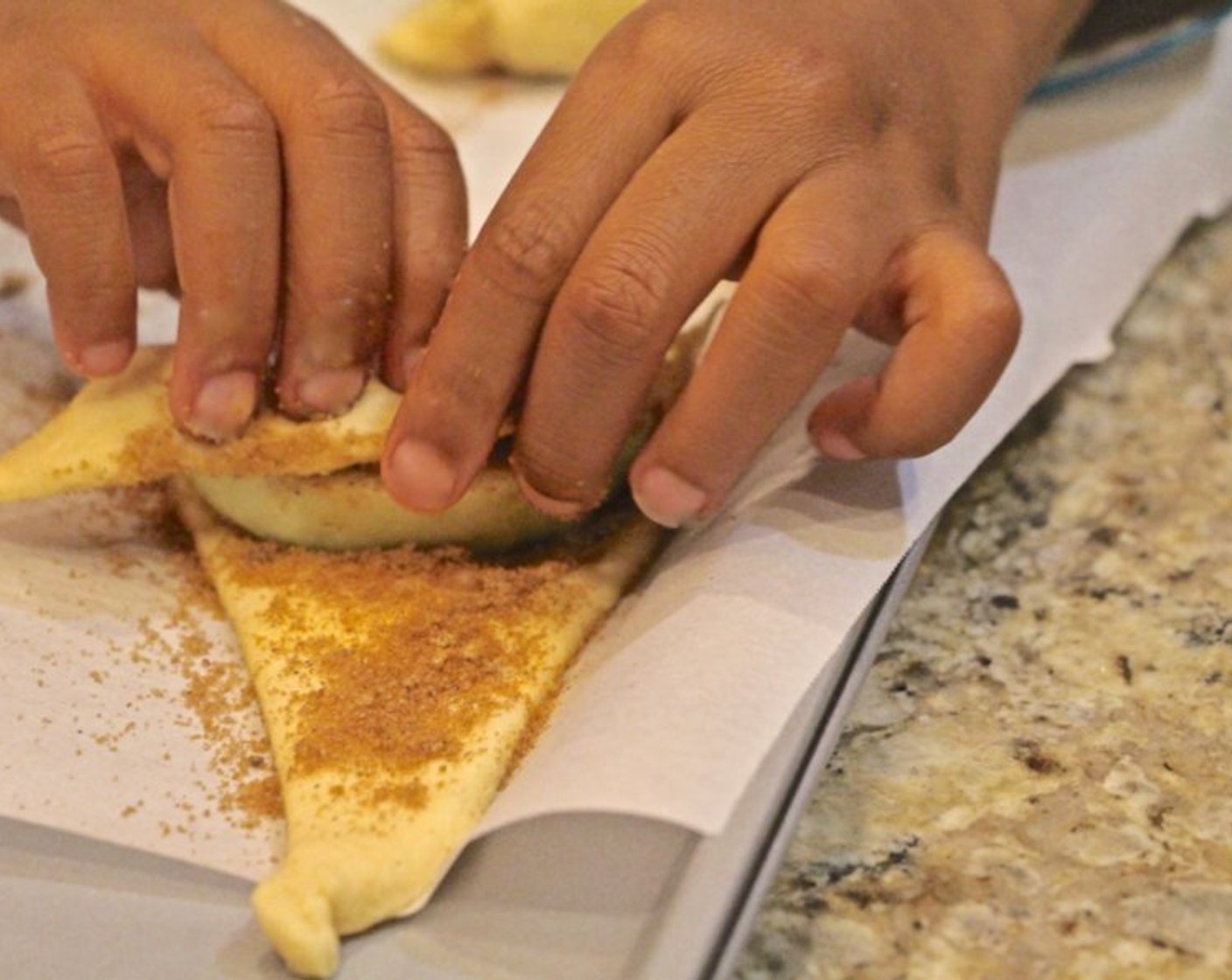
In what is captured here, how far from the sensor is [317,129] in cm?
65

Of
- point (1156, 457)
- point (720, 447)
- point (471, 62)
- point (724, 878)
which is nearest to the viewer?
point (724, 878)

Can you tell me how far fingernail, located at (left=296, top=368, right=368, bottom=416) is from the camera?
667mm

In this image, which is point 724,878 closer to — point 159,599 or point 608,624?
point 608,624

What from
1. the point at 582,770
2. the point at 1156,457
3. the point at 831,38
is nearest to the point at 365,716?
the point at 582,770

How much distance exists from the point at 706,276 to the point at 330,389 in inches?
7.9

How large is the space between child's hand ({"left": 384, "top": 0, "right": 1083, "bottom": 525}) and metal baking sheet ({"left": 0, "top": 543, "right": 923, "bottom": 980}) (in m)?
0.15

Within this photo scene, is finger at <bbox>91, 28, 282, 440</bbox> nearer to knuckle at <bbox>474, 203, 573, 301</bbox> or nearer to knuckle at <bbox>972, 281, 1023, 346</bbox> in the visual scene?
knuckle at <bbox>474, 203, 573, 301</bbox>

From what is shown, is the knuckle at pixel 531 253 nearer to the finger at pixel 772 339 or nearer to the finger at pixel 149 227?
the finger at pixel 772 339

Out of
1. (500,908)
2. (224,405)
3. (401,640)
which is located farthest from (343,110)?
(500,908)

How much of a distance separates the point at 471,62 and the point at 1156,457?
2.18ft

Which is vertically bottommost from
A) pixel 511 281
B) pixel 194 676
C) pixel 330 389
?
pixel 194 676

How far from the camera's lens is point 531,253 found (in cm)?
59

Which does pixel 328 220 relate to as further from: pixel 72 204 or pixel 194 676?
pixel 194 676

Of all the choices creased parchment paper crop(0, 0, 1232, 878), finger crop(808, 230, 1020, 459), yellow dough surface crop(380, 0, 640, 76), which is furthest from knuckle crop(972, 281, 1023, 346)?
yellow dough surface crop(380, 0, 640, 76)
